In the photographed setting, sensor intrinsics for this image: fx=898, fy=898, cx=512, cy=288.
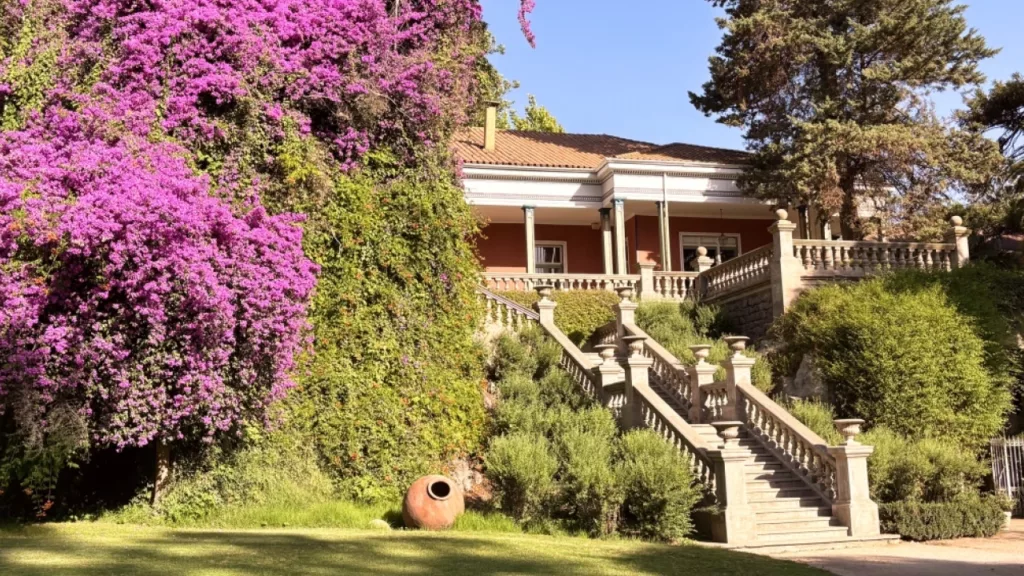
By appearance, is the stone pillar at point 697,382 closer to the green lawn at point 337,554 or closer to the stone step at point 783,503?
the stone step at point 783,503

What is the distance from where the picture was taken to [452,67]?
1656 cm

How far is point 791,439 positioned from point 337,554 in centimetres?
771

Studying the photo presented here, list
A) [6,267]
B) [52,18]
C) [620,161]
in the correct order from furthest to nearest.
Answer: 1. [620,161]
2. [52,18]
3. [6,267]

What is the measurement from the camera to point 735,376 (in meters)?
14.6

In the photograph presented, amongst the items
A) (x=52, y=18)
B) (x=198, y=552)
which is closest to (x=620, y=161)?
(x=52, y=18)

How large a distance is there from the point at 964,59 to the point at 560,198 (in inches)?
458

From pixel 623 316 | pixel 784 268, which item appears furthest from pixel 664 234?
pixel 623 316

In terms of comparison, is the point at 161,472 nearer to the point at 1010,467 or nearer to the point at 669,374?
the point at 669,374

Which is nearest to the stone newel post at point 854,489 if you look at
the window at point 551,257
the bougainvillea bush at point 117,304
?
the bougainvillea bush at point 117,304

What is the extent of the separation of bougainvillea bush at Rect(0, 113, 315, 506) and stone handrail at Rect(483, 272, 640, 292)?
9.88 meters

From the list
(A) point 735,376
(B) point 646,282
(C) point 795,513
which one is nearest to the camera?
(C) point 795,513

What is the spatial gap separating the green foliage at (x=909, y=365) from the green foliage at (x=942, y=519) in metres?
2.33

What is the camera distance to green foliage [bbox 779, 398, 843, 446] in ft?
46.3

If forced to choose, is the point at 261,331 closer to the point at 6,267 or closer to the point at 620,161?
the point at 6,267
